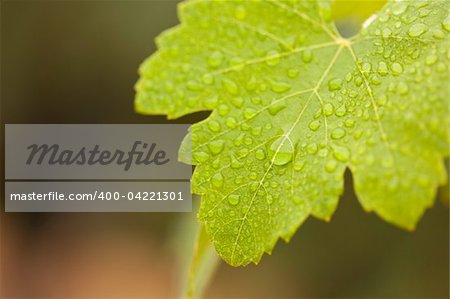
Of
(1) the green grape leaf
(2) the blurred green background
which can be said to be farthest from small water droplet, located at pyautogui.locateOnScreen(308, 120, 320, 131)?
(2) the blurred green background

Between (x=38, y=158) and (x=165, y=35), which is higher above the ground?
(x=165, y=35)

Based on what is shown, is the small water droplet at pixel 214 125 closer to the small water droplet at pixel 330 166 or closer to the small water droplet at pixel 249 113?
the small water droplet at pixel 249 113

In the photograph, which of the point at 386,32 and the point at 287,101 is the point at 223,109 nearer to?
the point at 287,101

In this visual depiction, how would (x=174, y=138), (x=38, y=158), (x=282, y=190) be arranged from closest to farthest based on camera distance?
(x=282, y=190) < (x=174, y=138) < (x=38, y=158)

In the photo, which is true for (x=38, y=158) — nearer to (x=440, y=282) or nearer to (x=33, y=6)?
(x=33, y=6)

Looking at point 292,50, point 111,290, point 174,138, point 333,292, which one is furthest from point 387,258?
point 292,50

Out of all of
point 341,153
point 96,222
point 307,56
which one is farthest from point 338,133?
point 96,222

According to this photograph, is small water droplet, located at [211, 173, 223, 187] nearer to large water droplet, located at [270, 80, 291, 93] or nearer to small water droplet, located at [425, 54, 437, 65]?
large water droplet, located at [270, 80, 291, 93]

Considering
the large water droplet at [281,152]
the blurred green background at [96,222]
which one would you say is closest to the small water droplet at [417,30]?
the large water droplet at [281,152]
